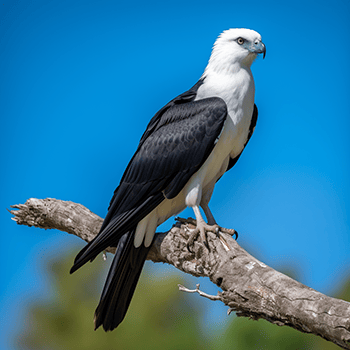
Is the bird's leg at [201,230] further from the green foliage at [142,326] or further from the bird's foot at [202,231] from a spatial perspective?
the green foliage at [142,326]

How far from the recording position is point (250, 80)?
441 cm

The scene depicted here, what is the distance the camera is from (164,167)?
412 centimetres

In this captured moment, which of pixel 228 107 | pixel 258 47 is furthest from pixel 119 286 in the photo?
pixel 258 47

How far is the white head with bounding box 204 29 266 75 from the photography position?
4.39 meters

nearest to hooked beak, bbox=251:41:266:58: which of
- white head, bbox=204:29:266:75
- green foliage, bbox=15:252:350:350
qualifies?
white head, bbox=204:29:266:75

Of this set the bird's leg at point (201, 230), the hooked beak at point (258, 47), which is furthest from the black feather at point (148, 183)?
the hooked beak at point (258, 47)

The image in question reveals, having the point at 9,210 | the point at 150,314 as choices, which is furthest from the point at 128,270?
the point at 150,314

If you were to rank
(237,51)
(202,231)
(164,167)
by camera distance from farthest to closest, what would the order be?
(237,51)
(164,167)
(202,231)

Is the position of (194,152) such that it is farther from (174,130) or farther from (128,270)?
(128,270)

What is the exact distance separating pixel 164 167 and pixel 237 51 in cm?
147

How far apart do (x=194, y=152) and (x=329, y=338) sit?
77.6 inches

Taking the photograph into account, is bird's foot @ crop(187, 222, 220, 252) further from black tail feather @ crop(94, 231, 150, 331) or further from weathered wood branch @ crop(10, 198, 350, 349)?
black tail feather @ crop(94, 231, 150, 331)

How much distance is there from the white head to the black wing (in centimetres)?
51

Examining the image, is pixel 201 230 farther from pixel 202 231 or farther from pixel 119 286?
pixel 119 286
